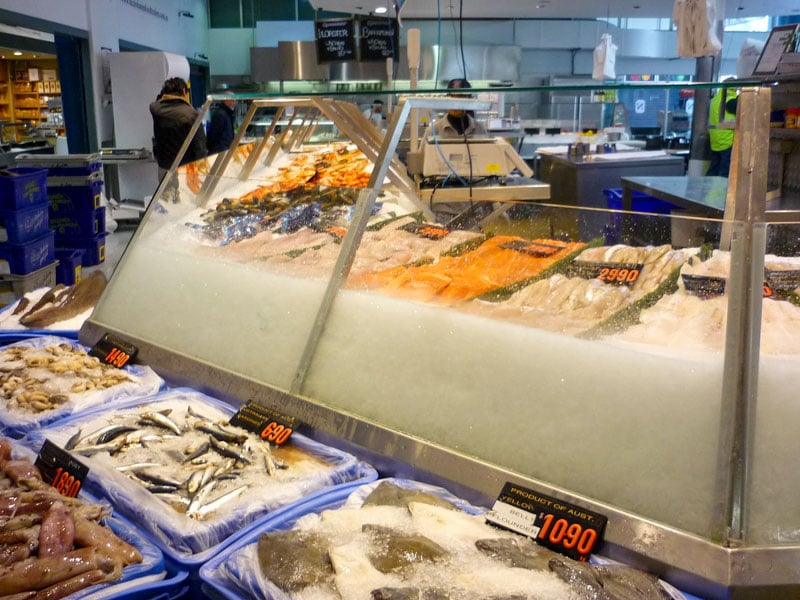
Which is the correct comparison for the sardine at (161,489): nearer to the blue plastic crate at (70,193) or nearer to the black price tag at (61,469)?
the black price tag at (61,469)

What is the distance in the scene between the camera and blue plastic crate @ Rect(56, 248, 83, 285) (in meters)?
6.82

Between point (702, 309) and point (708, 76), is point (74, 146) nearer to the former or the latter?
point (708, 76)

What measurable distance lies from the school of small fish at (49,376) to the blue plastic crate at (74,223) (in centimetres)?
517

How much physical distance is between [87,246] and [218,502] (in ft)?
22.2

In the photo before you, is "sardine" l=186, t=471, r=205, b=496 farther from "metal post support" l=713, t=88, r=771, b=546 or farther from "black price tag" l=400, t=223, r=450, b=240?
"metal post support" l=713, t=88, r=771, b=546

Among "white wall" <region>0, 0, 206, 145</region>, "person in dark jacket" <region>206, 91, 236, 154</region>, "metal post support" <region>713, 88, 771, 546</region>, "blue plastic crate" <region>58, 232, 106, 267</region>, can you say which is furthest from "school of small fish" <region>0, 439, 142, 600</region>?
"white wall" <region>0, 0, 206, 145</region>

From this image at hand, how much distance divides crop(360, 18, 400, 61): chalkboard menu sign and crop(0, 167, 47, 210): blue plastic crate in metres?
2.78

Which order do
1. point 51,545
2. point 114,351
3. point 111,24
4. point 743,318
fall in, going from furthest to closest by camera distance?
point 111,24, point 114,351, point 51,545, point 743,318

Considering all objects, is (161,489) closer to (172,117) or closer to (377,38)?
(377,38)

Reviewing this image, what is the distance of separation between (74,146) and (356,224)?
10288 mm

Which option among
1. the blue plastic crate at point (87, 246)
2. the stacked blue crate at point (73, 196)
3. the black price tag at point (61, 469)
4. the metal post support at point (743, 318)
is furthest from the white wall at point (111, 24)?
the metal post support at point (743, 318)

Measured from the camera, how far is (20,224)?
5699mm

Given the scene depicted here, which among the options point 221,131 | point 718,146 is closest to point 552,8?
point 718,146

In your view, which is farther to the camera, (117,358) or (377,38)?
(377,38)
